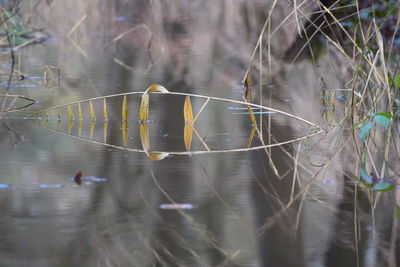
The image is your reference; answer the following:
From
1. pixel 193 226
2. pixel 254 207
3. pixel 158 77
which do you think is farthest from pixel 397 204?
pixel 158 77

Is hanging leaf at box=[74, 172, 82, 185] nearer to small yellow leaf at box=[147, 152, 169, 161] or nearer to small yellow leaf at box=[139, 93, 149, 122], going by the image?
small yellow leaf at box=[147, 152, 169, 161]

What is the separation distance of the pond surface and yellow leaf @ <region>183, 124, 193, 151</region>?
0.03 feet

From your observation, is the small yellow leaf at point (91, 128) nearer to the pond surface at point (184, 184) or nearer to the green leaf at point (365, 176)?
the pond surface at point (184, 184)

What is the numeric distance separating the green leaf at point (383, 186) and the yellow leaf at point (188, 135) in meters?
0.73

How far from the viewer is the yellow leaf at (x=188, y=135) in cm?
302

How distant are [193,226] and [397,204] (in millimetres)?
568

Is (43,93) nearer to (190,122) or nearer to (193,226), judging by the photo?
(190,122)

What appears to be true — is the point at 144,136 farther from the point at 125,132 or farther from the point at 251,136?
the point at 251,136

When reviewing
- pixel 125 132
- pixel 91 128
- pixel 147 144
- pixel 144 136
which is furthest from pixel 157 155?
pixel 91 128

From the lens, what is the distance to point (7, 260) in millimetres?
1744

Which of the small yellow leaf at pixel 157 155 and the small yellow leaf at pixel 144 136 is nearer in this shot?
the small yellow leaf at pixel 157 155

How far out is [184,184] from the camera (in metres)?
2.44

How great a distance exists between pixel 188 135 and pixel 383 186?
0.94m

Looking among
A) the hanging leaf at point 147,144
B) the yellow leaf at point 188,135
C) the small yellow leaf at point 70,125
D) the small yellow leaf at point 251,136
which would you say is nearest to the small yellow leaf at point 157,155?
the hanging leaf at point 147,144
